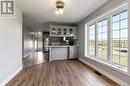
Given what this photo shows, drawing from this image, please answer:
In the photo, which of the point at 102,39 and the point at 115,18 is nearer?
the point at 115,18

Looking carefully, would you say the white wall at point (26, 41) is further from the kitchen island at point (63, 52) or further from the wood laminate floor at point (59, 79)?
the wood laminate floor at point (59, 79)

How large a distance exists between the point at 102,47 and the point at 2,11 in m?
3.50

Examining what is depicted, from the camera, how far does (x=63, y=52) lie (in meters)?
6.76


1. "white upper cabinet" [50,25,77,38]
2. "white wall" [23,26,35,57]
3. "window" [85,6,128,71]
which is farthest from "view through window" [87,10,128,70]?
"white wall" [23,26,35,57]

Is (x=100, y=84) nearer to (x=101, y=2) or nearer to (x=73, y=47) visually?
(x=101, y=2)

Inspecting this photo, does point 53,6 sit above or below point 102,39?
above

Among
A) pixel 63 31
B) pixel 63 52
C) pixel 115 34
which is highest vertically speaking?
pixel 63 31

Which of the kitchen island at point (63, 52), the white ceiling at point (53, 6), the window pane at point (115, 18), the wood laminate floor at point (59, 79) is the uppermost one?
the white ceiling at point (53, 6)

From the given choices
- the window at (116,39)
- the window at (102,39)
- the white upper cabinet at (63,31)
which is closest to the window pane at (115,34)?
the window at (116,39)

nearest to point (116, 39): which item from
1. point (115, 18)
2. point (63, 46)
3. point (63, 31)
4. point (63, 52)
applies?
point (115, 18)

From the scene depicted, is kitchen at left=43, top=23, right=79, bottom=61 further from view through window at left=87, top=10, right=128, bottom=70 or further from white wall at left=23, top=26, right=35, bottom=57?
view through window at left=87, top=10, right=128, bottom=70

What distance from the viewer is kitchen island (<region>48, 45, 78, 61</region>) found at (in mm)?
6488

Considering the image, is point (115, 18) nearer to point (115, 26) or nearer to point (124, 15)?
point (115, 26)

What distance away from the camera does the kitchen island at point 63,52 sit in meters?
6.49
